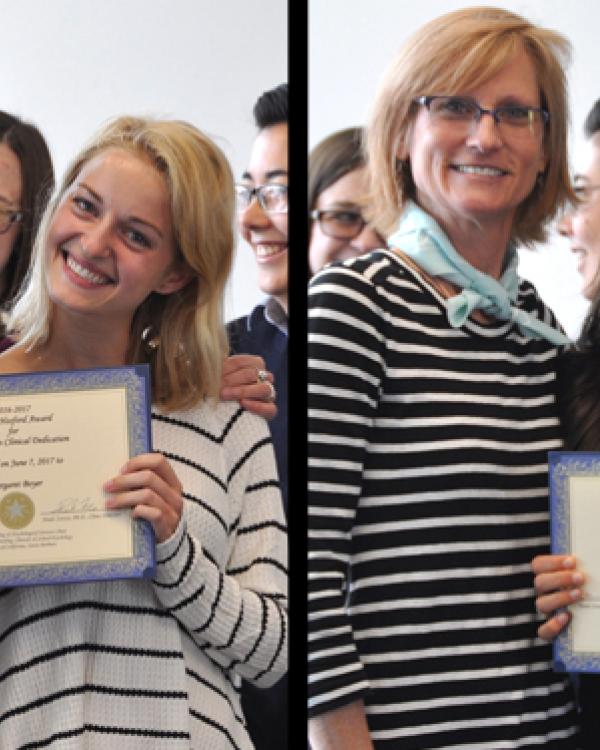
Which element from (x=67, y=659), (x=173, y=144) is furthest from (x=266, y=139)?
(x=67, y=659)

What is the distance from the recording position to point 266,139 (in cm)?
189

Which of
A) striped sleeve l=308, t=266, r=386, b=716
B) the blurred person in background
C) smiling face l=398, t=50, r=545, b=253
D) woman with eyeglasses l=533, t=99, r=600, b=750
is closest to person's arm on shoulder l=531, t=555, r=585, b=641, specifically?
woman with eyeglasses l=533, t=99, r=600, b=750

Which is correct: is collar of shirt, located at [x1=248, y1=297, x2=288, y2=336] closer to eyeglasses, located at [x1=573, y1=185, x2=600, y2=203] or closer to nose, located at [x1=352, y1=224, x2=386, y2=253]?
nose, located at [x1=352, y1=224, x2=386, y2=253]

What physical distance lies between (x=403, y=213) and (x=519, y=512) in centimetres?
46

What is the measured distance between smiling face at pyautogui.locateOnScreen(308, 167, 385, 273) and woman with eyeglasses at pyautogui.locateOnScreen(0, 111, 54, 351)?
0.39 meters

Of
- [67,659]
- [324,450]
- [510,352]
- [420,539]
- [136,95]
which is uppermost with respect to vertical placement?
[136,95]

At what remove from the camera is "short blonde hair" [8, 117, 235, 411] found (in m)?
1.82

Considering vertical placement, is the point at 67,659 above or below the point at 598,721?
above

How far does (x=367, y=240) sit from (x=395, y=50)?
0.28m

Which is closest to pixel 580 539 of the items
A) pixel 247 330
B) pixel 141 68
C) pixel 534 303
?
pixel 534 303

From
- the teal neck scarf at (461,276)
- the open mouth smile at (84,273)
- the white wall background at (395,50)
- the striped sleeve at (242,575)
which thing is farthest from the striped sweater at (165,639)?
the white wall background at (395,50)

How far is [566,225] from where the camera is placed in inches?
75.1

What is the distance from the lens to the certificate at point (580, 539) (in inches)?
71.5

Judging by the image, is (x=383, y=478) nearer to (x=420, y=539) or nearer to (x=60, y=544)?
(x=420, y=539)
